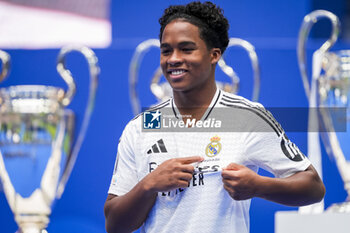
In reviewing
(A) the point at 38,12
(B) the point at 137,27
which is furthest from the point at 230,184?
(A) the point at 38,12

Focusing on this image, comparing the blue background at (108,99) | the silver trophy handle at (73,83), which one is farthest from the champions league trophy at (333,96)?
the silver trophy handle at (73,83)

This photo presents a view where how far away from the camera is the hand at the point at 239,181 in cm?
94

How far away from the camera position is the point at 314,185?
103 cm

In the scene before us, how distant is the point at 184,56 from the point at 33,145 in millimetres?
1006

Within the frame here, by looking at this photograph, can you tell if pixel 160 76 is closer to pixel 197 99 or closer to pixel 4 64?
pixel 4 64

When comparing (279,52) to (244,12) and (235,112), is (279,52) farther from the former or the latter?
(235,112)

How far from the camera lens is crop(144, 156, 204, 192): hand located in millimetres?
972

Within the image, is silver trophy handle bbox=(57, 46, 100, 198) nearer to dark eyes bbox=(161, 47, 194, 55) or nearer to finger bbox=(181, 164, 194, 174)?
dark eyes bbox=(161, 47, 194, 55)

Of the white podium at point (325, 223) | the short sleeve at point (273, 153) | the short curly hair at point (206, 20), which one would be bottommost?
the white podium at point (325, 223)

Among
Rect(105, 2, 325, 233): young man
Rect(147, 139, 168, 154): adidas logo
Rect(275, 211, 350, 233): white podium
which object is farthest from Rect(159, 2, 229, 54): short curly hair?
Rect(275, 211, 350, 233): white podium

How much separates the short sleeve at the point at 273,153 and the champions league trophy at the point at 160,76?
875 millimetres

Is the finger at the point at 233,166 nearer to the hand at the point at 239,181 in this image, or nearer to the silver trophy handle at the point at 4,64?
the hand at the point at 239,181

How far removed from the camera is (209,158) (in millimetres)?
1062

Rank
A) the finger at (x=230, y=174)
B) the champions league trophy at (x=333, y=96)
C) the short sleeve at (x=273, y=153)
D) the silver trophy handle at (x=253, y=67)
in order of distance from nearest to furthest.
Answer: the finger at (x=230, y=174) → the short sleeve at (x=273, y=153) → the champions league trophy at (x=333, y=96) → the silver trophy handle at (x=253, y=67)
